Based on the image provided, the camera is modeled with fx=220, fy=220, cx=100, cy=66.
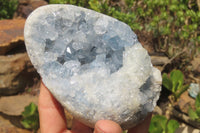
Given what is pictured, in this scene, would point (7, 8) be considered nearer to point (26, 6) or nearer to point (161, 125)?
point (26, 6)

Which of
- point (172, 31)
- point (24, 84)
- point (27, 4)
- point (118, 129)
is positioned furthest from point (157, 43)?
point (27, 4)

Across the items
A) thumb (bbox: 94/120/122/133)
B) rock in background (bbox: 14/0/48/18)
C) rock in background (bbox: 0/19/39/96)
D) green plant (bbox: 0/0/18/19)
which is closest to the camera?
thumb (bbox: 94/120/122/133)

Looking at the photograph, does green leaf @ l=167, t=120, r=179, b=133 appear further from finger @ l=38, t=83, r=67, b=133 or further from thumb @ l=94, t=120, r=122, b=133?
thumb @ l=94, t=120, r=122, b=133

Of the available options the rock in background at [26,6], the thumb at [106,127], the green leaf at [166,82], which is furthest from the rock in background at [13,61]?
the thumb at [106,127]

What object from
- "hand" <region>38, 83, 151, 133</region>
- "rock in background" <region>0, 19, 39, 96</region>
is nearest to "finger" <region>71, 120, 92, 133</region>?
"hand" <region>38, 83, 151, 133</region>

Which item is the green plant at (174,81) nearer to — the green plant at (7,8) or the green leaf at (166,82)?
the green leaf at (166,82)

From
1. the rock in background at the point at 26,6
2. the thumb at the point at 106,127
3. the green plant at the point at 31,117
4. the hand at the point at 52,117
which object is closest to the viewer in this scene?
the thumb at the point at 106,127
